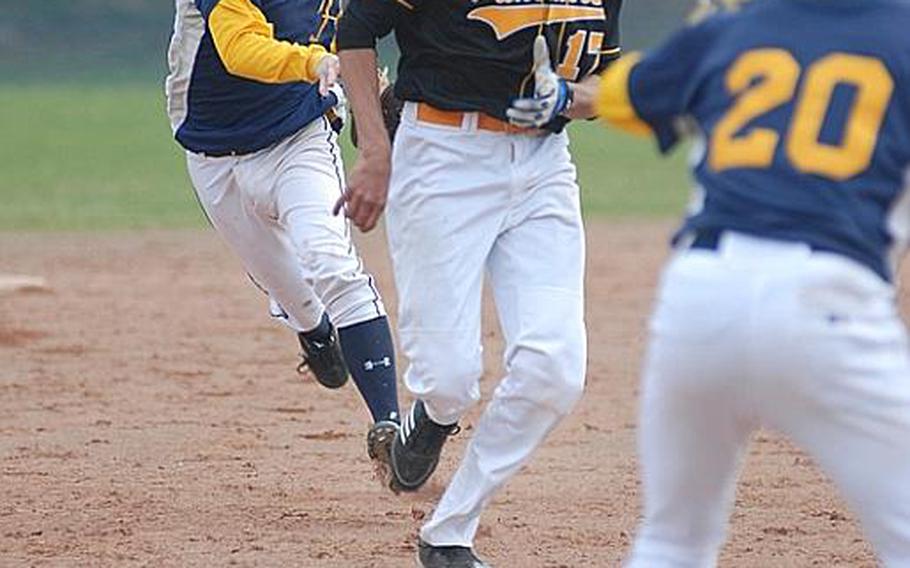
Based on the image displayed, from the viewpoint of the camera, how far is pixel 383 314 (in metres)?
6.55

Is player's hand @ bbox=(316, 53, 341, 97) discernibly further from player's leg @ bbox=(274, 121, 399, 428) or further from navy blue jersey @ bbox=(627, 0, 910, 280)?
navy blue jersey @ bbox=(627, 0, 910, 280)

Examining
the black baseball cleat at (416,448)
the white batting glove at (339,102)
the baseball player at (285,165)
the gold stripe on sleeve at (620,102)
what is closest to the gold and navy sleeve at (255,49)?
the baseball player at (285,165)

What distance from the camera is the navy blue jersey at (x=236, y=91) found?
6.85 metres

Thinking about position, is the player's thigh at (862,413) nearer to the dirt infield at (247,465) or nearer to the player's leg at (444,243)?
the player's leg at (444,243)

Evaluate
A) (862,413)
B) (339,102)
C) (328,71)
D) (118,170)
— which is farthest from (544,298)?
(118,170)

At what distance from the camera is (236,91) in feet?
22.7

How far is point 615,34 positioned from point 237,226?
2.19 metres

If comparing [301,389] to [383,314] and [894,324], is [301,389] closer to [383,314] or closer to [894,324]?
[383,314]

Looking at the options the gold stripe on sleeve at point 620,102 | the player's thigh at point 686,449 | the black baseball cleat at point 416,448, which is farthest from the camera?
the black baseball cleat at point 416,448

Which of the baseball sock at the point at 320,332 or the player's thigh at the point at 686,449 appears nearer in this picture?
the player's thigh at the point at 686,449

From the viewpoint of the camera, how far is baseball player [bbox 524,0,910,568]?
3453 mm

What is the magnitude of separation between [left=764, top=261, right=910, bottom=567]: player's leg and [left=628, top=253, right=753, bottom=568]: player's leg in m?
0.10

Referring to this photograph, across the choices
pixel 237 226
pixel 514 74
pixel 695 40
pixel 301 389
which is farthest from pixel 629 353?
pixel 695 40

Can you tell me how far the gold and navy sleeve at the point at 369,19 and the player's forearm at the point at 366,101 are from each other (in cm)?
3
